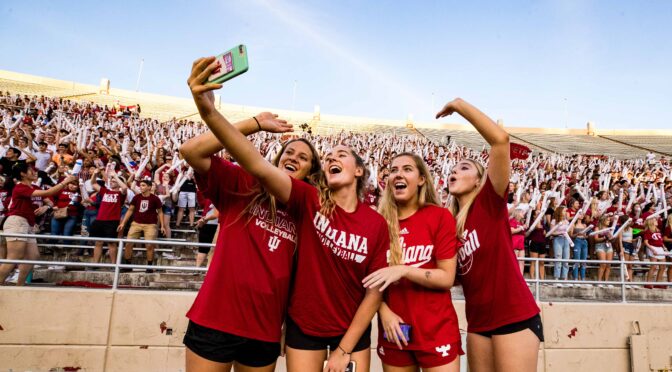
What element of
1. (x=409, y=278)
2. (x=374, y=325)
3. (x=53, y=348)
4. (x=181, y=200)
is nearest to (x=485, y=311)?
(x=409, y=278)

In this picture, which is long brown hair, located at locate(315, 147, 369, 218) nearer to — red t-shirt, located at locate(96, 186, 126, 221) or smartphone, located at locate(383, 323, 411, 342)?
smartphone, located at locate(383, 323, 411, 342)

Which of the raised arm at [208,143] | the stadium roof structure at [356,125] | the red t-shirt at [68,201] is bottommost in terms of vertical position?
the red t-shirt at [68,201]

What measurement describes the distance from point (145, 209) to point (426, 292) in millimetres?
6572

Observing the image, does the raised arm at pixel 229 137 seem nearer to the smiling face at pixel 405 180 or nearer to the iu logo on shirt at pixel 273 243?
the iu logo on shirt at pixel 273 243

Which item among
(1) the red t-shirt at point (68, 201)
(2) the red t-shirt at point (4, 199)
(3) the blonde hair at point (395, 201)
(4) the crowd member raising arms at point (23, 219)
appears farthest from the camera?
(1) the red t-shirt at point (68, 201)

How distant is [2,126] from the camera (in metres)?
11.5

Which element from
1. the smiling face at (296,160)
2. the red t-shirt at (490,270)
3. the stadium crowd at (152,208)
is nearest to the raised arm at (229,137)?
the smiling face at (296,160)

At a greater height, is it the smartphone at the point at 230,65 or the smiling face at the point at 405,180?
the smartphone at the point at 230,65

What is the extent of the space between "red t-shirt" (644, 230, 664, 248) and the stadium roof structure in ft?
79.1

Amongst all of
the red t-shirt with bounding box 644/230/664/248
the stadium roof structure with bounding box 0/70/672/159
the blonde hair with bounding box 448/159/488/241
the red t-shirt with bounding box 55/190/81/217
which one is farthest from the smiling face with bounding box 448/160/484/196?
the stadium roof structure with bounding box 0/70/672/159

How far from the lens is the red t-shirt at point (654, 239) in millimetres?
9625

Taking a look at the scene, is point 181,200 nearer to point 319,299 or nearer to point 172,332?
point 172,332

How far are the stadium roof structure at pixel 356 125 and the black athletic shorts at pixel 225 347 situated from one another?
3303 cm

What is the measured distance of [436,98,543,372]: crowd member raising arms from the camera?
2.67 meters
